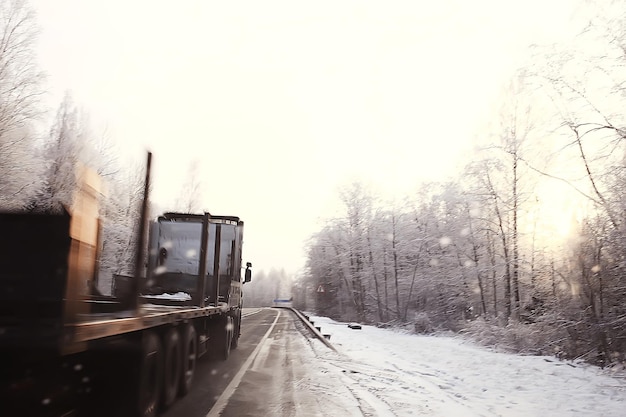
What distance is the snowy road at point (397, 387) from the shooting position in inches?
292

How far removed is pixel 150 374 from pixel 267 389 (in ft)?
9.89

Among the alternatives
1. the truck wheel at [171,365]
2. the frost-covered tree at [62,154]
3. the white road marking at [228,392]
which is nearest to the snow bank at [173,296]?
the white road marking at [228,392]

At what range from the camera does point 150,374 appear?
6293 millimetres

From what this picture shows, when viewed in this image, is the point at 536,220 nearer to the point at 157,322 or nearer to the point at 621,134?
the point at 621,134

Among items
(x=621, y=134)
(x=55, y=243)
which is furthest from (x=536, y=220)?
(x=55, y=243)

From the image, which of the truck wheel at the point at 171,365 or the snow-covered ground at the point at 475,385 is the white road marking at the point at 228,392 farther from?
the snow-covered ground at the point at 475,385

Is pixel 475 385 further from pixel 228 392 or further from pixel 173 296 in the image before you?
pixel 173 296

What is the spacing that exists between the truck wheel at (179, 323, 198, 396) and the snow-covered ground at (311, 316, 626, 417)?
2923 millimetres

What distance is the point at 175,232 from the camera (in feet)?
40.6

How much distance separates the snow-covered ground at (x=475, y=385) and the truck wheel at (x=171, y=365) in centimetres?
295

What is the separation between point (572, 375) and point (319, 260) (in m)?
42.6

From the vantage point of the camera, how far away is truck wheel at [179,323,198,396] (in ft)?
26.6

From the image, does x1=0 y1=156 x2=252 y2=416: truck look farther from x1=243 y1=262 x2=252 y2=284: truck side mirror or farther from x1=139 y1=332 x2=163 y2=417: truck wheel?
x1=243 y1=262 x2=252 y2=284: truck side mirror

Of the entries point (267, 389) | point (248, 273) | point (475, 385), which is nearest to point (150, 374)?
point (267, 389)
